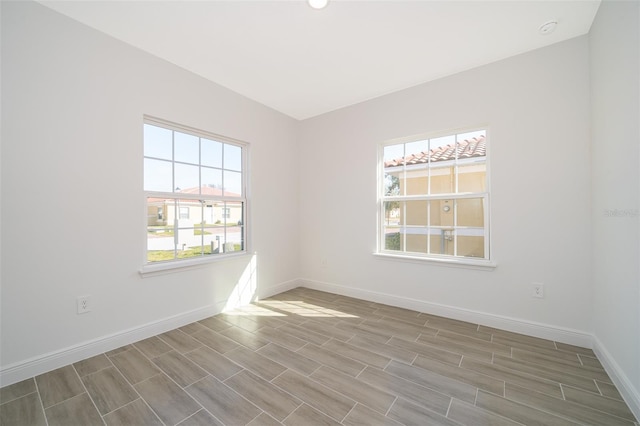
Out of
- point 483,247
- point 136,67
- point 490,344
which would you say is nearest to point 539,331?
point 490,344

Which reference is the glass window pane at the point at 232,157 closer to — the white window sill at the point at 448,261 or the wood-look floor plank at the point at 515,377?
the white window sill at the point at 448,261

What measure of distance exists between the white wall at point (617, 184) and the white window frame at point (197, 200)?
11.1 feet

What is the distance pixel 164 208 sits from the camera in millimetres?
2623

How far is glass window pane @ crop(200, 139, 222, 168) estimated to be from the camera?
2.99 meters

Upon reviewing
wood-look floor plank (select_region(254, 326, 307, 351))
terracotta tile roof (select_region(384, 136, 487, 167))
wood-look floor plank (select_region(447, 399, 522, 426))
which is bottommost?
wood-look floor plank (select_region(254, 326, 307, 351))

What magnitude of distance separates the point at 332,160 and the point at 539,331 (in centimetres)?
299

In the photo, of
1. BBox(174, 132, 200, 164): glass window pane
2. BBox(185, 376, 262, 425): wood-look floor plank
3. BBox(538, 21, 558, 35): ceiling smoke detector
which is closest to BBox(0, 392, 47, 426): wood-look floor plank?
BBox(185, 376, 262, 425): wood-look floor plank

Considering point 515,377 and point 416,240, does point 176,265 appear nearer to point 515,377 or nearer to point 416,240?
point 416,240

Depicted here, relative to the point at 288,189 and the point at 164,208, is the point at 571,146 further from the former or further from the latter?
the point at 164,208

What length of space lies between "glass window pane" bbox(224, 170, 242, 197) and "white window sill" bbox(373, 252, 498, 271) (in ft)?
6.67

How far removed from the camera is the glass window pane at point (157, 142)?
8.27ft

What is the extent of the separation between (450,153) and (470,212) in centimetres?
71

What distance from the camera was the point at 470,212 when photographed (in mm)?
2834

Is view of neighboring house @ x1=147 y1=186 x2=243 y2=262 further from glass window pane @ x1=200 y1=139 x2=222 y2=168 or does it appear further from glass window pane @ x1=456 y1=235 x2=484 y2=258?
glass window pane @ x1=456 y1=235 x2=484 y2=258
